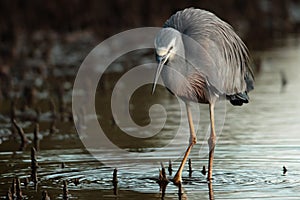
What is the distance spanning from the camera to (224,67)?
7.29 m

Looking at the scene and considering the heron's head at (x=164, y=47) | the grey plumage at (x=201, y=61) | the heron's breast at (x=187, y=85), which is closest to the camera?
the heron's head at (x=164, y=47)

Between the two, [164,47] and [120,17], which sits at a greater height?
[120,17]

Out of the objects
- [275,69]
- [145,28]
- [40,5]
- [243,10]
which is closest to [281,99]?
[275,69]

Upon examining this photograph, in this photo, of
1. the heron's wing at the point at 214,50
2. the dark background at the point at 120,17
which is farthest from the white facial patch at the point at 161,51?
the dark background at the point at 120,17

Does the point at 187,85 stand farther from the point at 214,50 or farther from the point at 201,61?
the point at 214,50

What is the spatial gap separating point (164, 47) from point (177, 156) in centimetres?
169

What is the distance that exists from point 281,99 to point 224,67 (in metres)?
3.50

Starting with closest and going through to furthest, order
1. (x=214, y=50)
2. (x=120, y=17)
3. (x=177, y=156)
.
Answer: (x=214, y=50)
(x=177, y=156)
(x=120, y=17)

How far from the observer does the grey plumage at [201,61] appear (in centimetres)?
650

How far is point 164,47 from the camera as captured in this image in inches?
247

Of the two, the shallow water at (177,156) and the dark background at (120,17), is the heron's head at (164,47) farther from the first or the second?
the dark background at (120,17)

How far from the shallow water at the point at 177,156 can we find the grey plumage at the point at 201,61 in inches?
12.1

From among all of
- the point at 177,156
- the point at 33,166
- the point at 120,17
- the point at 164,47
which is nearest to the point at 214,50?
the point at 164,47

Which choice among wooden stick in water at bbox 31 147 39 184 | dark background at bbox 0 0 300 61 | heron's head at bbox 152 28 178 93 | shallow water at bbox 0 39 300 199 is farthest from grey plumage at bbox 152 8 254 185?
dark background at bbox 0 0 300 61
